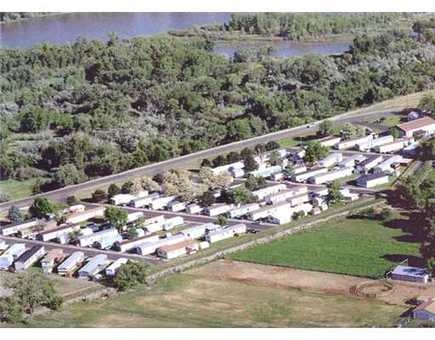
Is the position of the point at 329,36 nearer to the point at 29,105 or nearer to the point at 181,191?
the point at 29,105

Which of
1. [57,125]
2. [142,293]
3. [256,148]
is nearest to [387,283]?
[142,293]

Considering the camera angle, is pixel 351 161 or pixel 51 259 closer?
pixel 51 259

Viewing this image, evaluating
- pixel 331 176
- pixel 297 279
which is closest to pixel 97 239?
pixel 297 279

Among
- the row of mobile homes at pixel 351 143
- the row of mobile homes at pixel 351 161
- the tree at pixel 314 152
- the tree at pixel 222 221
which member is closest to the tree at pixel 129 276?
the tree at pixel 222 221

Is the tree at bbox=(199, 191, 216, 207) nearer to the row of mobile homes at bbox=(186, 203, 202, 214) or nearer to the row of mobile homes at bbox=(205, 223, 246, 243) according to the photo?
the row of mobile homes at bbox=(186, 203, 202, 214)

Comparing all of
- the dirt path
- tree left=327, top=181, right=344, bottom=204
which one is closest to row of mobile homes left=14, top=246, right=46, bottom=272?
the dirt path

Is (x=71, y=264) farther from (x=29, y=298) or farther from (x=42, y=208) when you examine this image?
(x=42, y=208)
